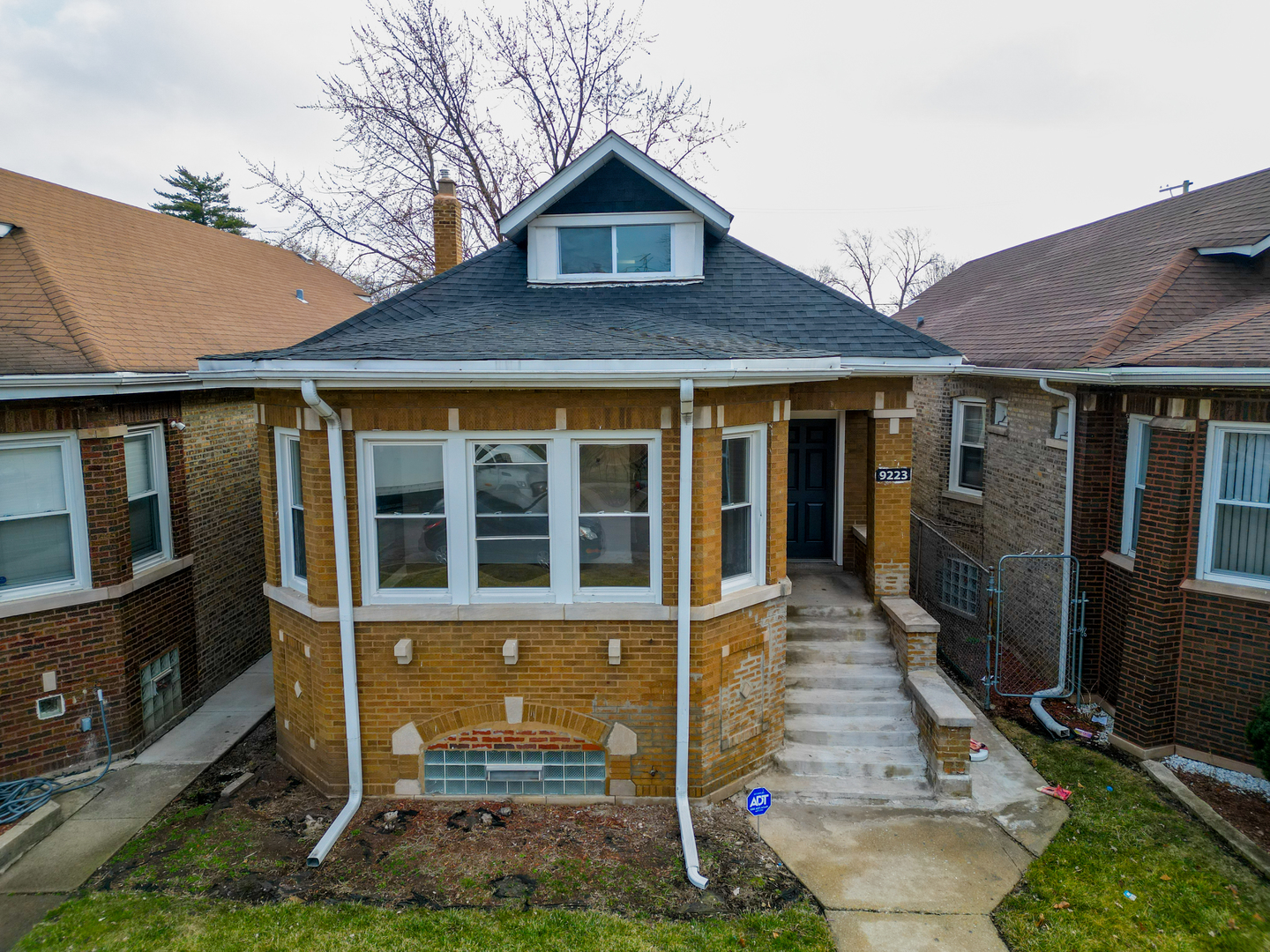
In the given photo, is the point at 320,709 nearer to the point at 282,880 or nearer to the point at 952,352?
the point at 282,880

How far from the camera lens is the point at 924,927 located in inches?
213

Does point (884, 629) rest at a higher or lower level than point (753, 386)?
lower

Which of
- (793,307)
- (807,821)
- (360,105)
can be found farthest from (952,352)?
(360,105)

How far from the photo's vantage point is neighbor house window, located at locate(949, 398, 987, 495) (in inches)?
498

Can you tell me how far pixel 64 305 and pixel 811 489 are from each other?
9.43 meters

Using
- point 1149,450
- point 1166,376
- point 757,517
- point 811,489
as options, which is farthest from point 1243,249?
point 757,517

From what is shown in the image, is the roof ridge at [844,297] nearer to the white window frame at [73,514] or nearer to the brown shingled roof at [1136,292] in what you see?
the brown shingled roof at [1136,292]

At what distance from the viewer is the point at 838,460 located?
33.8 feet

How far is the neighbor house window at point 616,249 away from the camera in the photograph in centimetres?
953

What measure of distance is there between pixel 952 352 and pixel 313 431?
6684 millimetres

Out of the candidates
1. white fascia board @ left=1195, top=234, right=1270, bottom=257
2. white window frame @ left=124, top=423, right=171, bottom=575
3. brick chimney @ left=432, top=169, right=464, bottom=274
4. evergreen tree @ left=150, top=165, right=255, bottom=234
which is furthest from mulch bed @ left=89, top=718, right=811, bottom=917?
evergreen tree @ left=150, top=165, right=255, bottom=234

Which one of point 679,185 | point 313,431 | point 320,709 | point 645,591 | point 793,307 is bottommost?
point 320,709

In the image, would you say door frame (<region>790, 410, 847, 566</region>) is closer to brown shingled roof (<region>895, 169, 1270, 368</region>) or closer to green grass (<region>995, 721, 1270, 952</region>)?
brown shingled roof (<region>895, 169, 1270, 368</region>)

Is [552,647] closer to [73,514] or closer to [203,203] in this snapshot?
[73,514]
